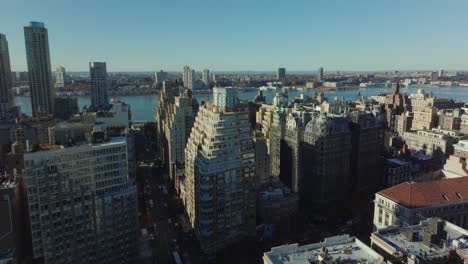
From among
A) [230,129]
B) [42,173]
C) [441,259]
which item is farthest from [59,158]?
[441,259]

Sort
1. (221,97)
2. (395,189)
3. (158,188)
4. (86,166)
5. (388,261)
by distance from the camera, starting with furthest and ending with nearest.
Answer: (158,188)
(221,97)
(395,189)
(86,166)
(388,261)

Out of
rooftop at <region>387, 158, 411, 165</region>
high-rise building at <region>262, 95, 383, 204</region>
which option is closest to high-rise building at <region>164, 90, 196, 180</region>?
high-rise building at <region>262, 95, 383, 204</region>

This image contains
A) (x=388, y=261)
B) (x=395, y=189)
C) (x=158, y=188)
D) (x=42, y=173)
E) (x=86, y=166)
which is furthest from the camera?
(x=158, y=188)

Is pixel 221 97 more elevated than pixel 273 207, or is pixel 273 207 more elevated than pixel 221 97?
pixel 221 97

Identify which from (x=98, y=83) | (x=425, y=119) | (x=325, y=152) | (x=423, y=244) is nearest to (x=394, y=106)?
(x=425, y=119)

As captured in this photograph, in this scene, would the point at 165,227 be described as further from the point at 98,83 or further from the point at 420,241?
the point at 98,83

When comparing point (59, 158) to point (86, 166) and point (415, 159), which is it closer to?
point (86, 166)

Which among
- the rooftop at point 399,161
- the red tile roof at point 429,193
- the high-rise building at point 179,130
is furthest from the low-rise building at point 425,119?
the high-rise building at point 179,130

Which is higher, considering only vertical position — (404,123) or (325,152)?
(325,152)
